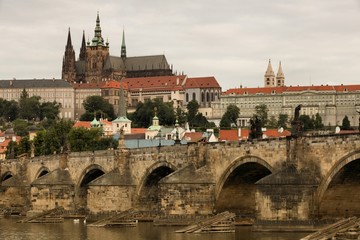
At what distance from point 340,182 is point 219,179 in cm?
972

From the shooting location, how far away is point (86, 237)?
53500 mm

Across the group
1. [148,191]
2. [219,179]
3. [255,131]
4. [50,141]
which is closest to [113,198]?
[148,191]

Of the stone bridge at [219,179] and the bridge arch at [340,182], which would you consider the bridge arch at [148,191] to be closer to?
the stone bridge at [219,179]

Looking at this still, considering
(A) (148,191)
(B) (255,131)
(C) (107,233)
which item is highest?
(B) (255,131)

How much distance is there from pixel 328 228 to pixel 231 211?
1402 centimetres

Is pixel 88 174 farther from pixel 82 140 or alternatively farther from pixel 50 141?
pixel 82 140

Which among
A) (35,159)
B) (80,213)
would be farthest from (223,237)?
(35,159)

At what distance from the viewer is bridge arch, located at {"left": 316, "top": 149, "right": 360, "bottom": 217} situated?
46.3 metres

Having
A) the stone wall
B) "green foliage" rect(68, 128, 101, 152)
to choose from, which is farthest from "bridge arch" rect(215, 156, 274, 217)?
"green foliage" rect(68, 128, 101, 152)

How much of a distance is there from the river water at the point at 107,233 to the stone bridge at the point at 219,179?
141 cm

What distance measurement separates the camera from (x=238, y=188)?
55.7 metres

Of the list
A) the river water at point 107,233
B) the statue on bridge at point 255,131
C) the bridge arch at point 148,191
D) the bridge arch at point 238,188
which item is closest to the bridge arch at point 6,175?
the river water at point 107,233

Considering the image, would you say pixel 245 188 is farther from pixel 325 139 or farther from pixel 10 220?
pixel 10 220

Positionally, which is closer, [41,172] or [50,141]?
[41,172]
